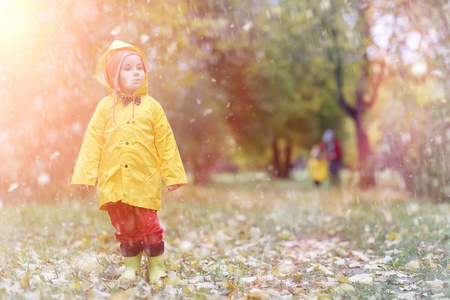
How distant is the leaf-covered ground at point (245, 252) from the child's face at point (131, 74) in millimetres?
1528

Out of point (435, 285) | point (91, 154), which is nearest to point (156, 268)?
point (91, 154)

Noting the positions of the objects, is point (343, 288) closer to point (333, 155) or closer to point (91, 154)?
point (91, 154)

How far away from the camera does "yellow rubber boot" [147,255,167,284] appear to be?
405 centimetres

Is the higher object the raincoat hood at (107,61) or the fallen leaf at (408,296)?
the raincoat hood at (107,61)

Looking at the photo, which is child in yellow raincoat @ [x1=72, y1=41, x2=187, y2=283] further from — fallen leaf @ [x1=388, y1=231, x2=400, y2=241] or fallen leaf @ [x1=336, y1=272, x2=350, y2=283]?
fallen leaf @ [x1=388, y1=231, x2=400, y2=241]

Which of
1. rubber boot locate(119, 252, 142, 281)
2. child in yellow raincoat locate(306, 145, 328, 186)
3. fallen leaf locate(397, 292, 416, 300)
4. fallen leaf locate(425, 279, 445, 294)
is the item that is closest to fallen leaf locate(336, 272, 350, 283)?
fallen leaf locate(397, 292, 416, 300)

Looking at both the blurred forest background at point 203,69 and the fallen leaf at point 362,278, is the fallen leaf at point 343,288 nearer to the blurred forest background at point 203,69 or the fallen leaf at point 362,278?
the fallen leaf at point 362,278

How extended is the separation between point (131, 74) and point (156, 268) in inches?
63.7

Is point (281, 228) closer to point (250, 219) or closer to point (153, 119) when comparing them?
point (250, 219)

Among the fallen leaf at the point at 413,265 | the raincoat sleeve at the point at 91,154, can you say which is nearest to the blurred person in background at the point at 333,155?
the fallen leaf at the point at 413,265

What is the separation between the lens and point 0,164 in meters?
9.07

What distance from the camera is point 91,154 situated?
3926mm

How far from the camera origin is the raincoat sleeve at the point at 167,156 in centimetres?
397

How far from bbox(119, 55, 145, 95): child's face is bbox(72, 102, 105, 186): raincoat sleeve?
0.98 ft
